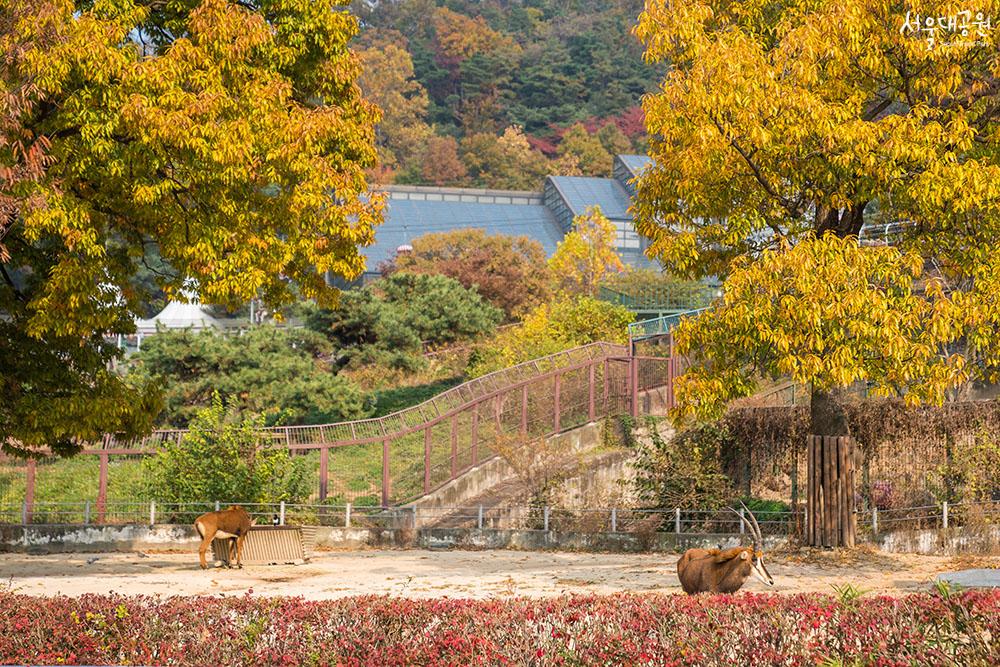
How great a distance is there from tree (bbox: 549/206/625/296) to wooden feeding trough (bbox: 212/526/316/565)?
1357 inches

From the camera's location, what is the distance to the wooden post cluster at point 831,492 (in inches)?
756

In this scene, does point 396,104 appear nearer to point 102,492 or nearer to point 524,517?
point 102,492

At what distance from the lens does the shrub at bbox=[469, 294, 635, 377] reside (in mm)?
38312

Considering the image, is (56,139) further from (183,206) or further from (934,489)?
(934,489)

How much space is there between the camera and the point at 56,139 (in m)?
15.9

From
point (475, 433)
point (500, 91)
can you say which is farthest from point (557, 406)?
point (500, 91)

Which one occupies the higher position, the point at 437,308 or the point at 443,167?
the point at 443,167

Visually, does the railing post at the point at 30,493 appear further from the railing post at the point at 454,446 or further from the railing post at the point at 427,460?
the railing post at the point at 454,446

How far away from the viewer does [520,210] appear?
80.6m

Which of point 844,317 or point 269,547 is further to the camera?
point 269,547

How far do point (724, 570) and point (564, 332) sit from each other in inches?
988

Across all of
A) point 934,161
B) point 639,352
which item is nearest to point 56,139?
point 934,161

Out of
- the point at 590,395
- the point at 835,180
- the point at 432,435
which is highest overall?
the point at 835,180

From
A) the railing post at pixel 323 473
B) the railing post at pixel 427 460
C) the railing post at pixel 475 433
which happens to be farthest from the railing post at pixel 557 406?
the railing post at pixel 323 473
